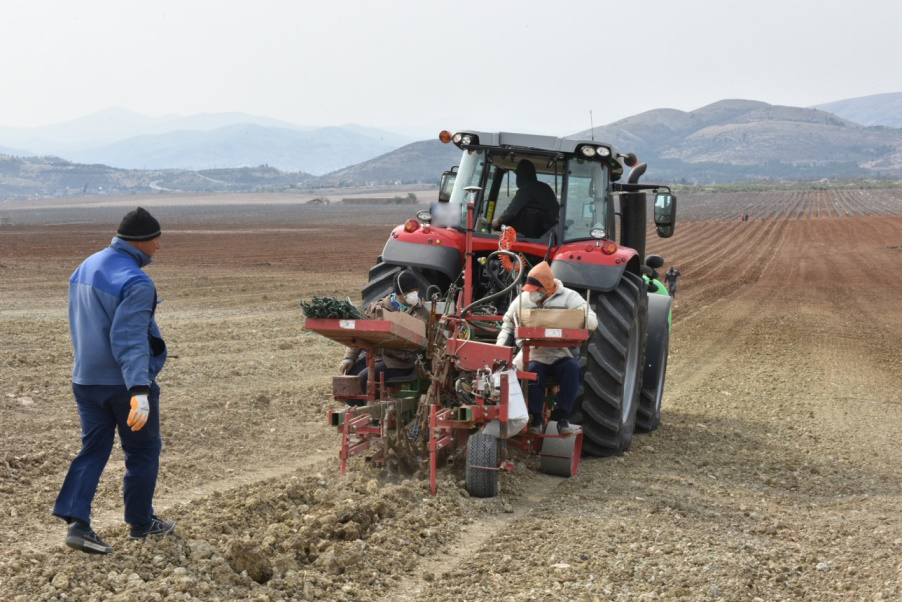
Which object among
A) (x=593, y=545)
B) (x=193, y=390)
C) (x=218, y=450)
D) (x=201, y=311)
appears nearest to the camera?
(x=593, y=545)

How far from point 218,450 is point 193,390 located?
2119mm

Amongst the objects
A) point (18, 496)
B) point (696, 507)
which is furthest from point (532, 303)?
point (18, 496)

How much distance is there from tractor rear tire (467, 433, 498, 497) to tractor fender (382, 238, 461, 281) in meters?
1.75

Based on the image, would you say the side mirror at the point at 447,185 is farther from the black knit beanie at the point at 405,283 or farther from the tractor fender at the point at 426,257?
the black knit beanie at the point at 405,283

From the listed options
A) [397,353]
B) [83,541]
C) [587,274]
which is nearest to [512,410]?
[397,353]

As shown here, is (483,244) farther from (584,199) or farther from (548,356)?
(548,356)

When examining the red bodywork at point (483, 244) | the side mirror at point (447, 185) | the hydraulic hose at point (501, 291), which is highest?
the side mirror at point (447, 185)

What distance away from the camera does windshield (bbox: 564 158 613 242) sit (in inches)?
320

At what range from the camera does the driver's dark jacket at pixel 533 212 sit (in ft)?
27.0

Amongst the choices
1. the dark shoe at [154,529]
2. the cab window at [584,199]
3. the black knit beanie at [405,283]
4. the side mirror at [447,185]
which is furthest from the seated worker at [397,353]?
the dark shoe at [154,529]

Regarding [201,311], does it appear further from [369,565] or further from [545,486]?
[369,565]

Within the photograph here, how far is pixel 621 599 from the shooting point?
15.9 ft

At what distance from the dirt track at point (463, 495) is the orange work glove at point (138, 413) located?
628 millimetres

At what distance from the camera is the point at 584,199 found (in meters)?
8.18
